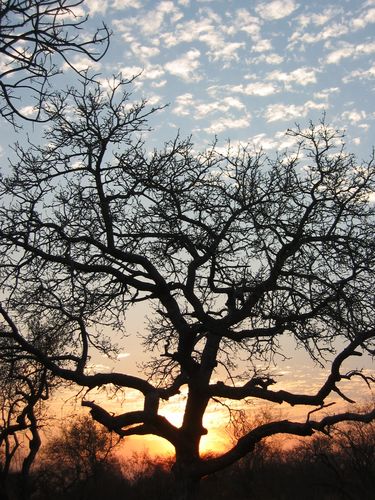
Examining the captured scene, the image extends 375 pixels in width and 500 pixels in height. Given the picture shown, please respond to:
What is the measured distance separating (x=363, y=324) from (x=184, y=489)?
505 cm

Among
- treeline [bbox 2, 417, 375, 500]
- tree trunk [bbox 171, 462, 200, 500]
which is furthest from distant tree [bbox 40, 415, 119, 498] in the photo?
tree trunk [bbox 171, 462, 200, 500]

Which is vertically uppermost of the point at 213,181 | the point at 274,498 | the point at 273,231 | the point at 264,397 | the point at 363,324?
the point at 213,181

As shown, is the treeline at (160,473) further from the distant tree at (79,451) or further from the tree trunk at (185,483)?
the tree trunk at (185,483)

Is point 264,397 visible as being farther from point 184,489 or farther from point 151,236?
point 151,236

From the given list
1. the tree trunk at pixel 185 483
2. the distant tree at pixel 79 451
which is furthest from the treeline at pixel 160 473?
the tree trunk at pixel 185 483

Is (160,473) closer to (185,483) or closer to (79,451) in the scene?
(79,451)

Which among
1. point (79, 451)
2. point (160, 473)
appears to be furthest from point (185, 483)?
point (160, 473)

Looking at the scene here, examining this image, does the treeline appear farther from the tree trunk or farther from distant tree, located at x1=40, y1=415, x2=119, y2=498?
the tree trunk

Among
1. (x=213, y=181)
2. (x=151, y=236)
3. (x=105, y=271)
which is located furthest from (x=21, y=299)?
(x=213, y=181)

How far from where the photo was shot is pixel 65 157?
11164 mm

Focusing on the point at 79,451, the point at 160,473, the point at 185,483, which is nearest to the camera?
the point at 185,483

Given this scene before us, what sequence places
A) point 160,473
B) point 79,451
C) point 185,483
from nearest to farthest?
point 185,483 < point 79,451 < point 160,473

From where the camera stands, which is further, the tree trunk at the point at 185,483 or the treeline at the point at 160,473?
the treeline at the point at 160,473

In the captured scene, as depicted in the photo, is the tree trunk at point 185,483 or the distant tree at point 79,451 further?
the distant tree at point 79,451
